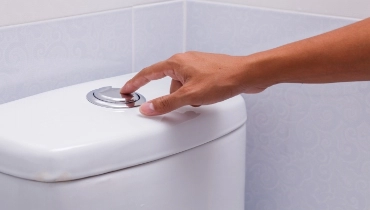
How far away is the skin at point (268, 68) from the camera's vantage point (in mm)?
729

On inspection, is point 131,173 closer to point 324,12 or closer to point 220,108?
point 220,108

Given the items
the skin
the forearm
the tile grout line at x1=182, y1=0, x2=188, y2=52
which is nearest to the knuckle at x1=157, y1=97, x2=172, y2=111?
the skin

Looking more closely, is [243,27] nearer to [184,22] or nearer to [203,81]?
[184,22]

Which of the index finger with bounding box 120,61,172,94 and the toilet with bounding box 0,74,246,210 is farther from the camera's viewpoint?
the index finger with bounding box 120,61,172,94

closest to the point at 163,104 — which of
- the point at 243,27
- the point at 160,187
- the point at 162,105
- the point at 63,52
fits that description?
the point at 162,105

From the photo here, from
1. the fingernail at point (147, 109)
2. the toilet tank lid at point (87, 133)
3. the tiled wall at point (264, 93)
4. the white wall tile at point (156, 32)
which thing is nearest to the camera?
the toilet tank lid at point (87, 133)

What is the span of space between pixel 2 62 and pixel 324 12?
0.47 metres

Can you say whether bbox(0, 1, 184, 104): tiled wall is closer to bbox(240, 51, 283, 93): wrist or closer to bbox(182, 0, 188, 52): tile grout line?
bbox(182, 0, 188, 52): tile grout line

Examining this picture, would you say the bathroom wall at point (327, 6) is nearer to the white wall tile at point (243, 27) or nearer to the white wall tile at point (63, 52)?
the white wall tile at point (243, 27)

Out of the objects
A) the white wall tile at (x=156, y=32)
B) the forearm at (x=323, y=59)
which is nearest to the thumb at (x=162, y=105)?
the forearm at (x=323, y=59)

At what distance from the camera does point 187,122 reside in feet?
2.57

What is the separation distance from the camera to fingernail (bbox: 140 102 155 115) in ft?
2.53

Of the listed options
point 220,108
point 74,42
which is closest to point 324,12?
point 220,108

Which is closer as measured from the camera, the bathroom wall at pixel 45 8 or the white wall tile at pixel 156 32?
the bathroom wall at pixel 45 8
